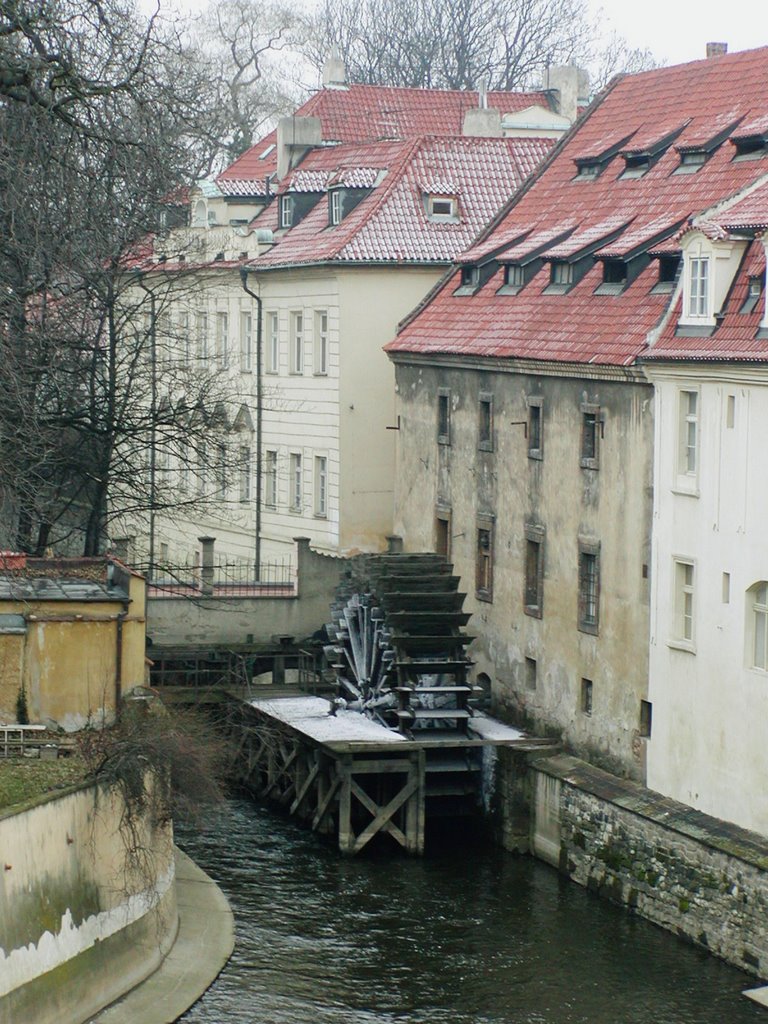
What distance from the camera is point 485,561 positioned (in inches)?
1479

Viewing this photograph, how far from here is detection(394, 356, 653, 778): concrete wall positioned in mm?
31922

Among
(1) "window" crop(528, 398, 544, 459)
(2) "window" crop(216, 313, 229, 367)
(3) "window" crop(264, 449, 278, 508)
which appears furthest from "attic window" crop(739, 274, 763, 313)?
(2) "window" crop(216, 313, 229, 367)

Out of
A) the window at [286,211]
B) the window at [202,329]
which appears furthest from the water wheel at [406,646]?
the window at [202,329]

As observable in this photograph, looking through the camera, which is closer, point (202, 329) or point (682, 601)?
point (682, 601)

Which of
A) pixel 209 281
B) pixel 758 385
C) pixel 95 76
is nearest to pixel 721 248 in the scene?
pixel 758 385

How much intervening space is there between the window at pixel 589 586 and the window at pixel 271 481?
513 inches

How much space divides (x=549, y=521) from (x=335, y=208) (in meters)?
12.1

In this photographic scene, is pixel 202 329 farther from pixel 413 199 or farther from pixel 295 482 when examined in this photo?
pixel 413 199

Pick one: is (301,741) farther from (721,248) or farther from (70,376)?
(721,248)

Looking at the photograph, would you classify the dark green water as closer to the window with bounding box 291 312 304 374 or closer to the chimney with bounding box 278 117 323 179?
the window with bounding box 291 312 304 374

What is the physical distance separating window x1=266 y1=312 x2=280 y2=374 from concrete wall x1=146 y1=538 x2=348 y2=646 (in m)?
5.68

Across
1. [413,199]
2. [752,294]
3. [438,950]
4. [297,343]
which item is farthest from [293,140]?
[438,950]

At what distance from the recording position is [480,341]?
123ft

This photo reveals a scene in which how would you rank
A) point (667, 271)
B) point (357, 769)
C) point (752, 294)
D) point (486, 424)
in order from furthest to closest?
1. point (486, 424)
2. point (357, 769)
3. point (667, 271)
4. point (752, 294)
